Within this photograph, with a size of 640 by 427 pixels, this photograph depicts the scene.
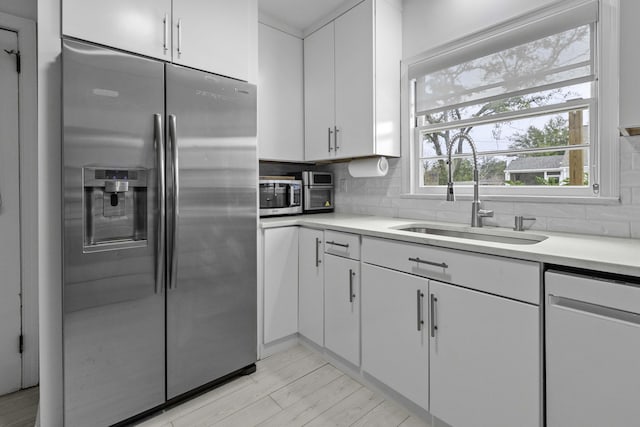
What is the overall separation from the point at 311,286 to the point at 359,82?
153 cm

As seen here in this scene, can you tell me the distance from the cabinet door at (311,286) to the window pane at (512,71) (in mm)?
1302

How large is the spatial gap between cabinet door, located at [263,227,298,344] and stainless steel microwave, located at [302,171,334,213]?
0.52 meters

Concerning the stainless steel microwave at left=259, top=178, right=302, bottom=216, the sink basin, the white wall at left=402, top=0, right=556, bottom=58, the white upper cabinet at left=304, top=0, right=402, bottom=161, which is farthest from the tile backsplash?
the white wall at left=402, top=0, right=556, bottom=58

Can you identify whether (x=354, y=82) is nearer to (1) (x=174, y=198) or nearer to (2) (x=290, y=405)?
(1) (x=174, y=198)

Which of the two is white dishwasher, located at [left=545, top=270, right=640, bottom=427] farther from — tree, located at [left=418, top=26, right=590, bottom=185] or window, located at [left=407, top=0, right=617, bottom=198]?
tree, located at [left=418, top=26, right=590, bottom=185]

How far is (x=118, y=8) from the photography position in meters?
1.56

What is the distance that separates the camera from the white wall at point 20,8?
6.01 feet

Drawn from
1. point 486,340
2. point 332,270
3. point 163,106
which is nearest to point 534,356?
point 486,340

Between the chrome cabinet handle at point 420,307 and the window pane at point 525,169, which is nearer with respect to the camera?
the chrome cabinet handle at point 420,307

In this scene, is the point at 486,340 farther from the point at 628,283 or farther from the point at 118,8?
the point at 118,8

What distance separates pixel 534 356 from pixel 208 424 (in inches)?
60.6

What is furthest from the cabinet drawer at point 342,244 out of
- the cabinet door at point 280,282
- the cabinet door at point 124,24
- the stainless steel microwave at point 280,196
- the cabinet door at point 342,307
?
the cabinet door at point 124,24

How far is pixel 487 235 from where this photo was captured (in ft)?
6.35

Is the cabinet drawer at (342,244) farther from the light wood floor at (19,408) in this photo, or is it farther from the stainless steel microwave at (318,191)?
the light wood floor at (19,408)
